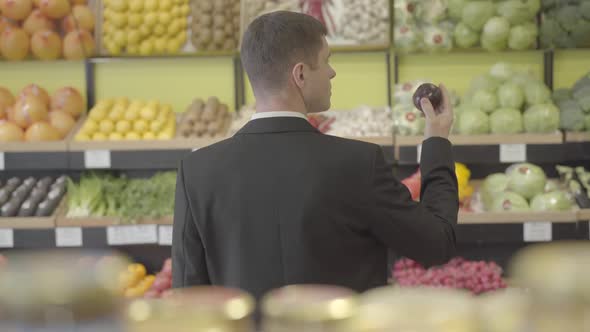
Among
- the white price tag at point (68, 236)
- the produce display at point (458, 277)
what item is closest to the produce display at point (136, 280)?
the white price tag at point (68, 236)

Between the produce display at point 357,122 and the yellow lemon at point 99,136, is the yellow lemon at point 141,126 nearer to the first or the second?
the yellow lemon at point 99,136

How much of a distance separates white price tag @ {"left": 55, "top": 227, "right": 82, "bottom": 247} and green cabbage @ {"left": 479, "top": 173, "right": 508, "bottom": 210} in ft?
7.26

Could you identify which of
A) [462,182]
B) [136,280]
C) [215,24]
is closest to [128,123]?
[215,24]

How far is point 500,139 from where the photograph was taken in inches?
151

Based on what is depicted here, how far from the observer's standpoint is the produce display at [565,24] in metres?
4.05

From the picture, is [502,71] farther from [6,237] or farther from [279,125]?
[6,237]

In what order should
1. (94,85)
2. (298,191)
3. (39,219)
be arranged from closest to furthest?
(298,191) → (39,219) → (94,85)

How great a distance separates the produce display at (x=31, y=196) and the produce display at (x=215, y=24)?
3.73ft

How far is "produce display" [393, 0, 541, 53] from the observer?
4.12 m

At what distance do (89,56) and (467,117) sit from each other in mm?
2268

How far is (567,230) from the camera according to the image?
3.66m

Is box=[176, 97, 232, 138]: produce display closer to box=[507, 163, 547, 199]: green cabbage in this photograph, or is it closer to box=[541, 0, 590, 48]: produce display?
box=[507, 163, 547, 199]: green cabbage

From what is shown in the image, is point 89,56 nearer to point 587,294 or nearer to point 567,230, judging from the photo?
point 567,230

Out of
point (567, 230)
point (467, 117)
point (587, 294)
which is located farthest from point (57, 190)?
point (587, 294)
